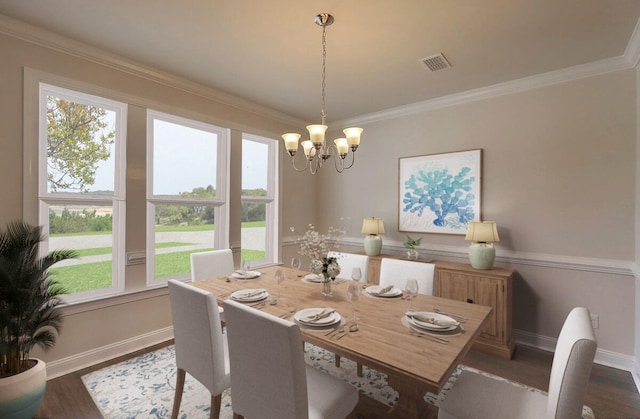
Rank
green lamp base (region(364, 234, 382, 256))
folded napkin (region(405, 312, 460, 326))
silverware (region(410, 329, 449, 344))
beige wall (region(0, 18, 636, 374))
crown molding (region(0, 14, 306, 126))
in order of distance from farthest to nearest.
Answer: green lamp base (region(364, 234, 382, 256)) < beige wall (region(0, 18, 636, 374)) < crown molding (region(0, 14, 306, 126)) < folded napkin (region(405, 312, 460, 326)) < silverware (region(410, 329, 449, 344))

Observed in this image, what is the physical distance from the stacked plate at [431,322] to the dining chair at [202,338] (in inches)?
40.7

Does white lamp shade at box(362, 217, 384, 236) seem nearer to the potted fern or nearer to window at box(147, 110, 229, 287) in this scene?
window at box(147, 110, 229, 287)

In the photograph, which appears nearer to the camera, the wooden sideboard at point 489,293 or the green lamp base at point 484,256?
the wooden sideboard at point 489,293

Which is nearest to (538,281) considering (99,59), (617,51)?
(617,51)

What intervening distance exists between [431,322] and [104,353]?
284cm

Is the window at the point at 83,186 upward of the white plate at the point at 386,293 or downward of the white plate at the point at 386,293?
upward

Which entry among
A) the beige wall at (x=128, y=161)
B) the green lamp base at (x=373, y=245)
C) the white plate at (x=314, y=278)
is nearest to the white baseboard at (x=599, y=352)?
the green lamp base at (x=373, y=245)

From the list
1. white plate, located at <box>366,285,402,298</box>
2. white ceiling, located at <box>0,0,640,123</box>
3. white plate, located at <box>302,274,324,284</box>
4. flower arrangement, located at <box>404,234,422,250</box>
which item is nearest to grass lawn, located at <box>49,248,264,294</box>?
white plate, located at <box>302,274,324,284</box>

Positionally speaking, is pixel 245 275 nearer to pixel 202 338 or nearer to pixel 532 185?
pixel 202 338

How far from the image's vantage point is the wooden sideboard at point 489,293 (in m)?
2.80

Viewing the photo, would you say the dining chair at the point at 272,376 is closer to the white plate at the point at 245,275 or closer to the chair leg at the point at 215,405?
the chair leg at the point at 215,405

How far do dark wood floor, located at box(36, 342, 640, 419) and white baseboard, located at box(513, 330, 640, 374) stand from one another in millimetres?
70

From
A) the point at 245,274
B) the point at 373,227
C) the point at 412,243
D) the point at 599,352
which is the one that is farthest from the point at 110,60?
the point at 599,352

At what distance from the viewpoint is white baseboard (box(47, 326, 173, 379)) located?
2.41 meters
